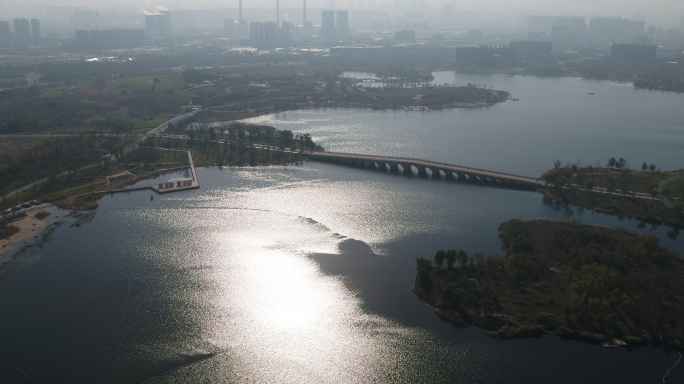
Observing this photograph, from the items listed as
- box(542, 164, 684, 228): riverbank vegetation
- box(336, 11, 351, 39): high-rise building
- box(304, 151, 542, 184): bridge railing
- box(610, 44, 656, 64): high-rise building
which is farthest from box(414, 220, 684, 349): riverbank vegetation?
box(336, 11, 351, 39): high-rise building

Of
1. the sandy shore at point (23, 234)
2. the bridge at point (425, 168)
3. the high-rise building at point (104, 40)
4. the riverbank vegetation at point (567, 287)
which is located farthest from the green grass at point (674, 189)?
the high-rise building at point (104, 40)

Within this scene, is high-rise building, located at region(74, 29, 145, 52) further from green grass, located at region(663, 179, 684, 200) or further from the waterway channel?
green grass, located at region(663, 179, 684, 200)

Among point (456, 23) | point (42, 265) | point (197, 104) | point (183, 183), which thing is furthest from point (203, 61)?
point (456, 23)

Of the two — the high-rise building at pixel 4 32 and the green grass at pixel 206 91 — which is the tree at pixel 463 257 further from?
the high-rise building at pixel 4 32

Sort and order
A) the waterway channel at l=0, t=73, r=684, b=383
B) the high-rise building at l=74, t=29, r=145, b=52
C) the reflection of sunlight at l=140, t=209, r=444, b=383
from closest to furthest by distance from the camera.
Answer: the waterway channel at l=0, t=73, r=684, b=383
the reflection of sunlight at l=140, t=209, r=444, b=383
the high-rise building at l=74, t=29, r=145, b=52

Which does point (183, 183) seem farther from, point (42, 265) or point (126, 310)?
point (126, 310)

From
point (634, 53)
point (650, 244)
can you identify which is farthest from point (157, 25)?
point (650, 244)

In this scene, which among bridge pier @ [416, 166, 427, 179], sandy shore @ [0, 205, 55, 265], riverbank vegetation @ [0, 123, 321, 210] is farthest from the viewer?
bridge pier @ [416, 166, 427, 179]

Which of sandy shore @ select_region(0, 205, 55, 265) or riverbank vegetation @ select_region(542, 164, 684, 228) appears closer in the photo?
sandy shore @ select_region(0, 205, 55, 265)

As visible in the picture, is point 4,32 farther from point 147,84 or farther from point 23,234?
point 23,234
